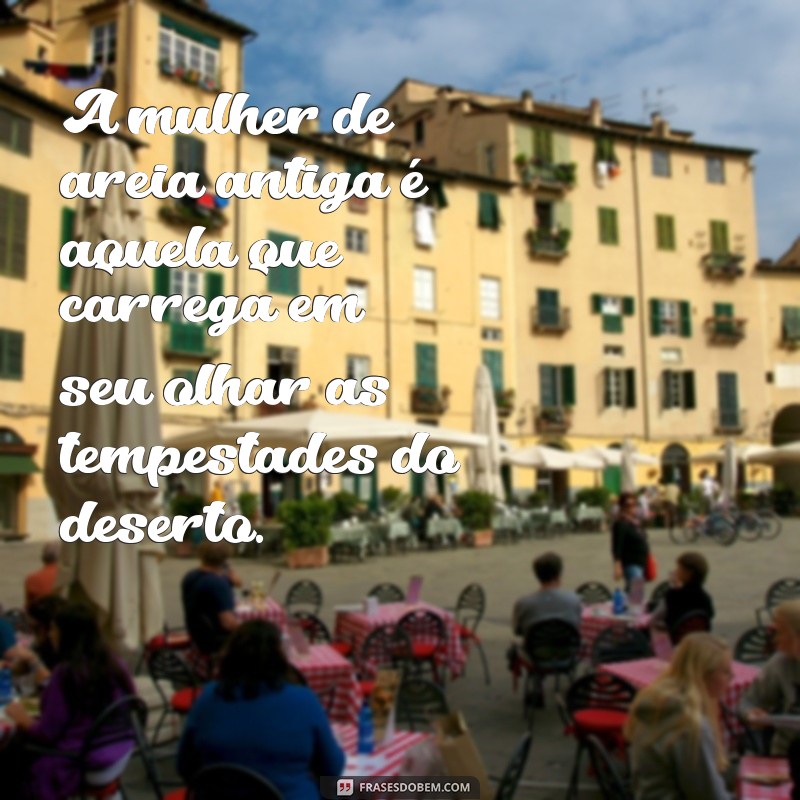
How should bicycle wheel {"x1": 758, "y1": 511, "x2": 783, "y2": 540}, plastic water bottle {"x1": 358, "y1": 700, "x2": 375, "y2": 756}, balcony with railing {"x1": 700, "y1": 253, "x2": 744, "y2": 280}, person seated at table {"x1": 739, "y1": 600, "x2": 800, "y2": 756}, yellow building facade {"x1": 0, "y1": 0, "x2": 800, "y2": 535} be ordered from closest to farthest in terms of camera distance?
1. plastic water bottle {"x1": 358, "y1": 700, "x2": 375, "y2": 756}
2. person seated at table {"x1": 739, "y1": 600, "x2": 800, "y2": 756}
3. bicycle wheel {"x1": 758, "y1": 511, "x2": 783, "y2": 540}
4. yellow building facade {"x1": 0, "y1": 0, "x2": 800, "y2": 535}
5. balcony with railing {"x1": 700, "y1": 253, "x2": 744, "y2": 280}

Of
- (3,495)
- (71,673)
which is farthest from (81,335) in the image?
(3,495)

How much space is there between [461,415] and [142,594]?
27528 millimetres

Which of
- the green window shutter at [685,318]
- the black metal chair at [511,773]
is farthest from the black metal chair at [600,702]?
the green window shutter at [685,318]

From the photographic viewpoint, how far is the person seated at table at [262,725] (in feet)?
10.9

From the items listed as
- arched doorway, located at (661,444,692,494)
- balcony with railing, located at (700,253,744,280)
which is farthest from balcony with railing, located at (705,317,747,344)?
arched doorway, located at (661,444,692,494)

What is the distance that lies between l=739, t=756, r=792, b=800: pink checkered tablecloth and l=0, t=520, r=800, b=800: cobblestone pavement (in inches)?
63.8

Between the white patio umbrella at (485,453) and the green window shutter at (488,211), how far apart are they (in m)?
14.1

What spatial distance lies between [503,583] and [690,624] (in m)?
9.06

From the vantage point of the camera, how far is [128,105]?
2670cm

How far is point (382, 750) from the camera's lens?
4066 millimetres

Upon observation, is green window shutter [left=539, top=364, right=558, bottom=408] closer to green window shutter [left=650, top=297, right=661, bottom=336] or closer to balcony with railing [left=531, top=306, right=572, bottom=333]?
balcony with railing [left=531, top=306, right=572, bottom=333]

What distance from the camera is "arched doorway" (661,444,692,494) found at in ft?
124

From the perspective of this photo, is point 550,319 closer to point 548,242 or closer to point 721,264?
point 548,242

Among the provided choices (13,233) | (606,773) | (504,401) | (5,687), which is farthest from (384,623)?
(504,401)
